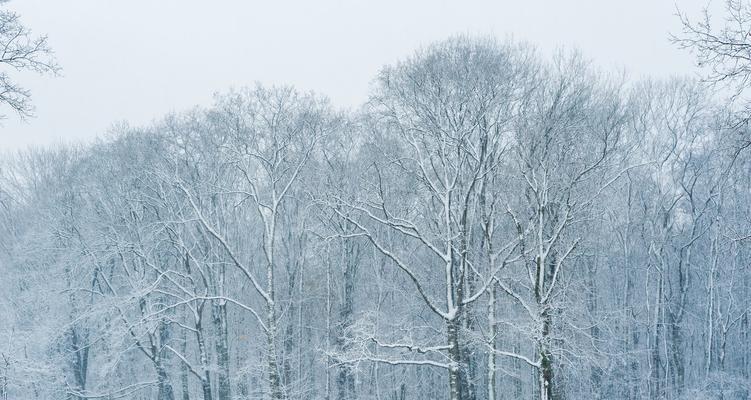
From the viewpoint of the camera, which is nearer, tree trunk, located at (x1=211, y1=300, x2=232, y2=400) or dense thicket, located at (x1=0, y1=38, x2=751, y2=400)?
dense thicket, located at (x1=0, y1=38, x2=751, y2=400)

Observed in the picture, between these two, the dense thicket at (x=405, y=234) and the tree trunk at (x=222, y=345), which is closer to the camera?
the dense thicket at (x=405, y=234)

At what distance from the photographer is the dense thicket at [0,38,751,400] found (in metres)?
17.6

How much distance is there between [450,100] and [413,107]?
1189mm

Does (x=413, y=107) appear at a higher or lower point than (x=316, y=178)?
higher

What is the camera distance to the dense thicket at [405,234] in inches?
693

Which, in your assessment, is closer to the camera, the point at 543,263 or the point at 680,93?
the point at 543,263

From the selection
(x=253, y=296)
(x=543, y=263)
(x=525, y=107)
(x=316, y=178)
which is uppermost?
(x=525, y=107)

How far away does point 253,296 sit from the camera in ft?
104

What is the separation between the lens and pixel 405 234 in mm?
25234

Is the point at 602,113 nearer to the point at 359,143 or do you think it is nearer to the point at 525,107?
the point at 525,107

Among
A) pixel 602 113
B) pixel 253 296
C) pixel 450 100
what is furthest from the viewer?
pixel 253 296

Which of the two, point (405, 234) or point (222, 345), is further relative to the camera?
point (405, 234)

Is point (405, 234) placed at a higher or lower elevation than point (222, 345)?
higher

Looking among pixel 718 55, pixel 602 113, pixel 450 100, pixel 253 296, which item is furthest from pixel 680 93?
pixel 253 296
